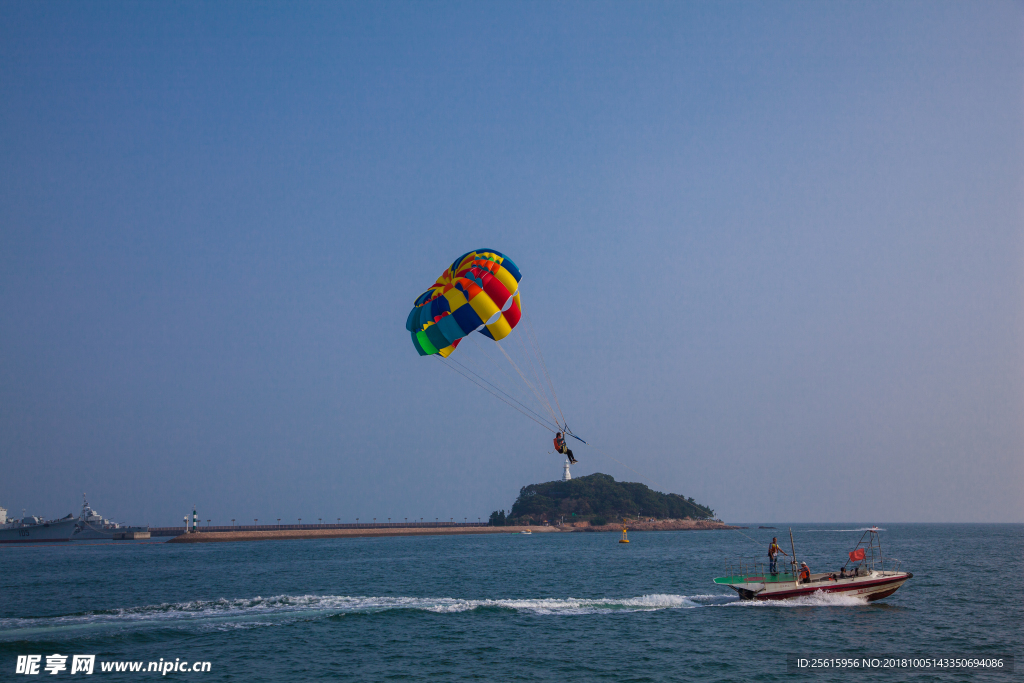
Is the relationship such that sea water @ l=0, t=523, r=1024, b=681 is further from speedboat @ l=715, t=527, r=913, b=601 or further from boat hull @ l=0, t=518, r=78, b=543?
boat hull @ l=0, t=518, r=78, b=543

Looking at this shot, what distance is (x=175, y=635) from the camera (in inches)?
808

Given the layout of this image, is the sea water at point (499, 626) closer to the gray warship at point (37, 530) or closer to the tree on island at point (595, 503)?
the gray warship at point (37, 530)

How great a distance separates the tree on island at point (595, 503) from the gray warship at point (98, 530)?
260 feet

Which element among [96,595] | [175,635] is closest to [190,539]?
[96,595]

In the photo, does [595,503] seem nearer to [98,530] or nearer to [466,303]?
[98,530]

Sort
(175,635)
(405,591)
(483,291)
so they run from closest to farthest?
(483,291)
(175,635)
(405,591)

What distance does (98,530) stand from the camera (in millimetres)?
107812

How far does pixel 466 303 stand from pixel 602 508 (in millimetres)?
135668

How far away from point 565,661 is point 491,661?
1.96 meters

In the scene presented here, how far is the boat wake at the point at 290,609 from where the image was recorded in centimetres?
2214

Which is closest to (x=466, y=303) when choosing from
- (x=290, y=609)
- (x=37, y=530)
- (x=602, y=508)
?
(x=290, y=609)

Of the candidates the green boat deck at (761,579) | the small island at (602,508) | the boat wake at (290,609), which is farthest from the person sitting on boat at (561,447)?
the small island at (602,508)

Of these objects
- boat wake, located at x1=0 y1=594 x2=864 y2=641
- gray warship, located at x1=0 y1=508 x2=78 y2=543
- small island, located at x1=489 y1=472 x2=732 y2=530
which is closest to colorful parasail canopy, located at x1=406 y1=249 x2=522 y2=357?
boat wake, located at x1=0 y1=594 x2=864 y2=641

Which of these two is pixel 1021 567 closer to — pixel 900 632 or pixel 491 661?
pixel 900 632
